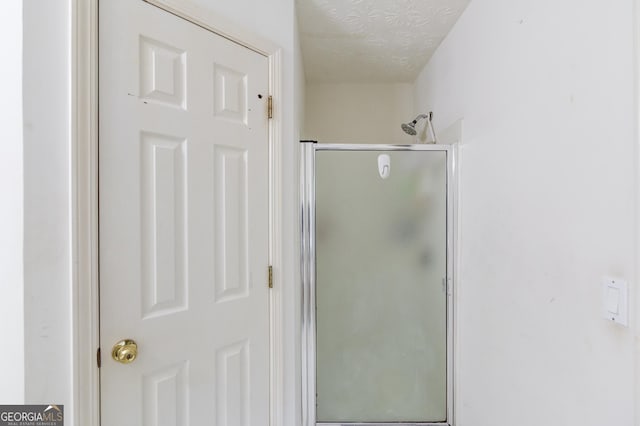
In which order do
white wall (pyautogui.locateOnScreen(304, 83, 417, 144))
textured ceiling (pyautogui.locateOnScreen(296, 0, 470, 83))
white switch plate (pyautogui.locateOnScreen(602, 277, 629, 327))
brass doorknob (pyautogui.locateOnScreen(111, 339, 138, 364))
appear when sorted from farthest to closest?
white wall (pyautogui.locateOnScreen(304, 83, 417, 144))
textured ceiling (pyautogui.locateOnScreen(296, 0, 470, 83))
brass doorknob (pyautogui.locateOnScreen(111, 339, 138, 364))
white switch plate (pyautogui.locateOnScreen(602, 277, 629, 327))

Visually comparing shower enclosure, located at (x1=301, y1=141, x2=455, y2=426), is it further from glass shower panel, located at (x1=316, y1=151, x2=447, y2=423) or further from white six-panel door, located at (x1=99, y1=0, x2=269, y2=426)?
white six-panel door, located at (x1=99, y1=0, x2=269, y2=426)

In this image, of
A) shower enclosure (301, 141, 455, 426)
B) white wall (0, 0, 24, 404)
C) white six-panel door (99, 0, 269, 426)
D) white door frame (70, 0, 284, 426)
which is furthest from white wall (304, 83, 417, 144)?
white wall (0, 0, 24, 404)

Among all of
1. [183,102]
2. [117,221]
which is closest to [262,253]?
[117,221]

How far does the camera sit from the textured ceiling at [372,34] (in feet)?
4.70

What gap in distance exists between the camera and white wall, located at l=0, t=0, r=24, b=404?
0.69 metres

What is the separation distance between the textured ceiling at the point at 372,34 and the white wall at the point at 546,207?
0.22 m

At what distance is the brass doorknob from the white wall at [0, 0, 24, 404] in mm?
191

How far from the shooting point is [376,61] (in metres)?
2.05

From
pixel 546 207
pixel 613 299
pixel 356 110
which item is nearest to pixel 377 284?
pixel 546 207

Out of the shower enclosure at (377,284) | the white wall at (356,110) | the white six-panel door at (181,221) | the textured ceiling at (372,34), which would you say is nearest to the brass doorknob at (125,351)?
the white six-panel door at (181,221)

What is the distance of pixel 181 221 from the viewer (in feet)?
3.19

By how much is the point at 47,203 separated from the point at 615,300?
145 cm

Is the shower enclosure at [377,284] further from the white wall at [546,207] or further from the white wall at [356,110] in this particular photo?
the white wall at [356,110]

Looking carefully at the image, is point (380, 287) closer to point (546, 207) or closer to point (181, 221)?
point (546, 207)
